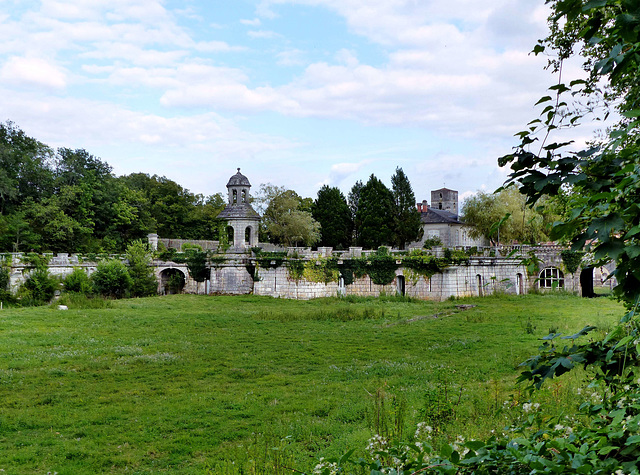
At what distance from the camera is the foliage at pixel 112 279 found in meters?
30.5

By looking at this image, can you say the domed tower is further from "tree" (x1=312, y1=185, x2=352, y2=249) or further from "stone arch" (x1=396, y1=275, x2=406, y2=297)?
"tree" (x1=312, y1=185, x2=352, y2=249)

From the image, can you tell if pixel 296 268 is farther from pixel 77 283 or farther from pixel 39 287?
pixel 39 287

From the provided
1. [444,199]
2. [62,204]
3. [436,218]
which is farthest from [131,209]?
[444,199]

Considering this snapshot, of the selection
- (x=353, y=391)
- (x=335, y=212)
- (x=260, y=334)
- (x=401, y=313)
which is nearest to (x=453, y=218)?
(x=335, y=212)

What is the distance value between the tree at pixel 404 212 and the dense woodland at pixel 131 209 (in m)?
0.10

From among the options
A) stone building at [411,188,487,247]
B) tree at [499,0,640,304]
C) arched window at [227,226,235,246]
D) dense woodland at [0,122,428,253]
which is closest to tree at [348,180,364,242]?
dense woodland at [0,122,428,253]

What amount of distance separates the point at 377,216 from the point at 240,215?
18073 mm

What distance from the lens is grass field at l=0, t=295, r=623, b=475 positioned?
7.73 metres

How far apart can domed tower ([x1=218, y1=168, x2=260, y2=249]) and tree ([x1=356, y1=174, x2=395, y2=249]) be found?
53.6 ft

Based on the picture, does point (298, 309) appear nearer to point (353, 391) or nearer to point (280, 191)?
point (353, 391)

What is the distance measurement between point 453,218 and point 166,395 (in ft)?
187

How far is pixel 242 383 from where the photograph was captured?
38.6 ft

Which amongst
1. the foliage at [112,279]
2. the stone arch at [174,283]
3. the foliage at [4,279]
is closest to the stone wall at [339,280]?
the foliage at [4,279]

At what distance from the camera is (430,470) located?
2.94m
